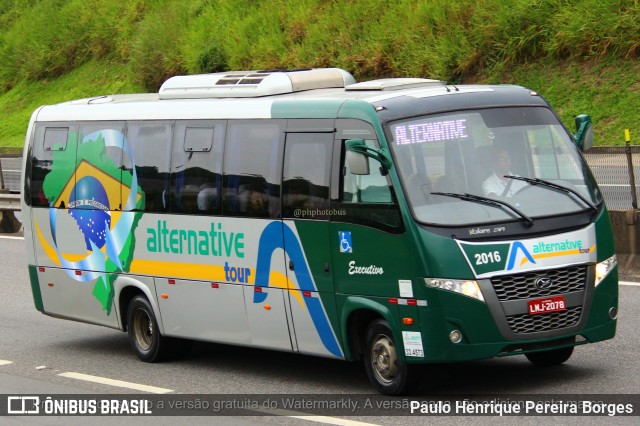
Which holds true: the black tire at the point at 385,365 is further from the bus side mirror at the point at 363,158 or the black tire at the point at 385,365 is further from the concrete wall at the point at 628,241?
the concrete wall at the point at 628,241

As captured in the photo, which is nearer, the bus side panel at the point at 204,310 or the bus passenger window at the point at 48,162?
the bus side panel at the point at 204,310

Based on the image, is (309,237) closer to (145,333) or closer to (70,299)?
(145,333)

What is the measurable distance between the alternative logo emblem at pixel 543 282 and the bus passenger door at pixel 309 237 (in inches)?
66.3

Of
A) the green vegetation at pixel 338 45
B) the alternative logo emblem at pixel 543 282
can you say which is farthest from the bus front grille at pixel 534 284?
the green vegetation at pixel 338 45

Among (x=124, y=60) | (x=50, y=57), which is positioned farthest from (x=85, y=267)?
(x=50, y=57)

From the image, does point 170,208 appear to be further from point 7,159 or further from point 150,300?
point 7,159

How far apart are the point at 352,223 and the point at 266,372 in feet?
7.43

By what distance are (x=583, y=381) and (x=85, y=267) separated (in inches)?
220

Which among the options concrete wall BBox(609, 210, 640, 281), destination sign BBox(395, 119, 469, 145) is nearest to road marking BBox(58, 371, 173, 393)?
destination sign BBox(395, 119, 469, 145)

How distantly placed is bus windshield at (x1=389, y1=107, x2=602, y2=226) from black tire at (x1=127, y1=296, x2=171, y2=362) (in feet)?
12.6

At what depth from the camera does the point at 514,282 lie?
9.11 meters

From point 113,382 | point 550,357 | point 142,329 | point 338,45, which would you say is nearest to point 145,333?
point 142,329

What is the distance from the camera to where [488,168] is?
9547mm

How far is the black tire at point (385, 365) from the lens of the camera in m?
9.45
